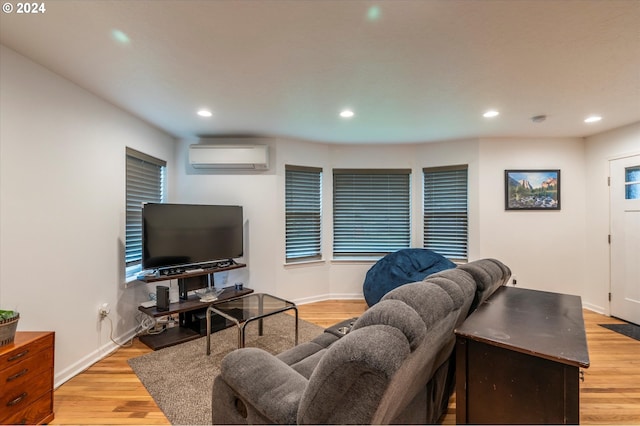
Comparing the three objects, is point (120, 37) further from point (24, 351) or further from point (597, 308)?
point (597, 308)

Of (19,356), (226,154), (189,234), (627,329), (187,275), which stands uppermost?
(226,154)

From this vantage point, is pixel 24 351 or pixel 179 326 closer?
pixel 24 351

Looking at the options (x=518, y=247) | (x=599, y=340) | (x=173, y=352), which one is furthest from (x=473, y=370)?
(x=518, y=247)

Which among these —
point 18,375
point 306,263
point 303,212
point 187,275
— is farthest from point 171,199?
point 18,375

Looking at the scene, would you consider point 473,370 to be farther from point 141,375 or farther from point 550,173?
point 550,173

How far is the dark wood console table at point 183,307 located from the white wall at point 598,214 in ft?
15.1

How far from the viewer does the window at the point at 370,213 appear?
4.57 meters

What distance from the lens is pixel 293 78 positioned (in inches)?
89.0

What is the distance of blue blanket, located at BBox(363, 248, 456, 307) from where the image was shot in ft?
12.0

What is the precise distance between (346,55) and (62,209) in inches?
97.0

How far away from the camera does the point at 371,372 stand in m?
0.85

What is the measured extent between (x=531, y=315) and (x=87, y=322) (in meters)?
3.34

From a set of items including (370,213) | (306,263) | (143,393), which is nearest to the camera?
(143,393)

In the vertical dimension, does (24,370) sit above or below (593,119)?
below
